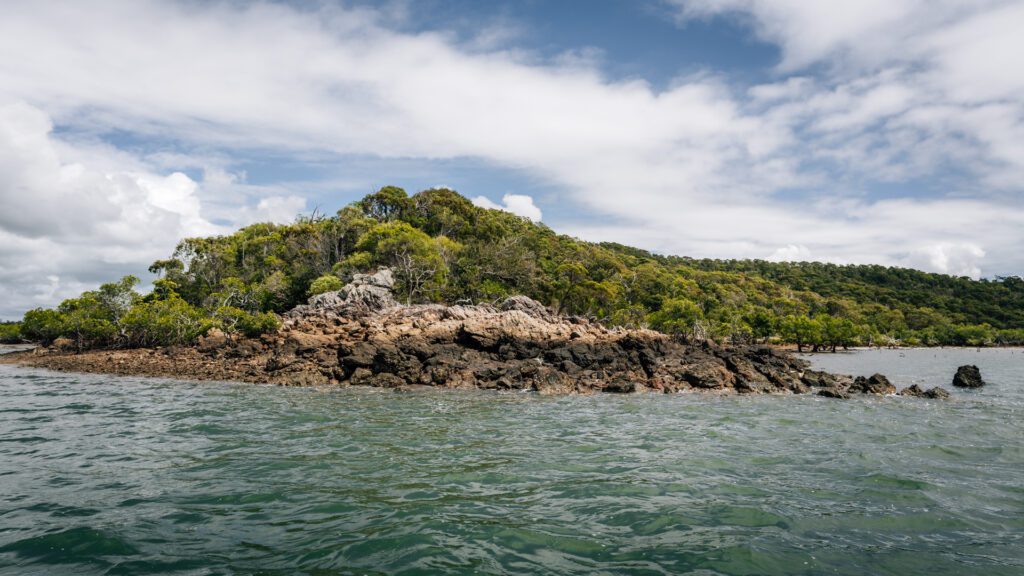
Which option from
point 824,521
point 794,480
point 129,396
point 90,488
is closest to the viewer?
point 824,521

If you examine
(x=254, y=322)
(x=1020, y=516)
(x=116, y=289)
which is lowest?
(x=1020, y=516)

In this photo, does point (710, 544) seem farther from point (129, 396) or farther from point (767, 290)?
point (767, 290)

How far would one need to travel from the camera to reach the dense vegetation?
45.1 m

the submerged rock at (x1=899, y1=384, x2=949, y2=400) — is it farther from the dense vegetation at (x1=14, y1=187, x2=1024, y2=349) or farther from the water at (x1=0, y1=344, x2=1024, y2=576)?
the dense vegetation at (x1=14, y1=187, x2=1024, y2=349)

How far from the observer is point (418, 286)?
56.4 metres

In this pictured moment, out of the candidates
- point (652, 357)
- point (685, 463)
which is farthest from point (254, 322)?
point (685, 463)

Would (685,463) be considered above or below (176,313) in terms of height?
below

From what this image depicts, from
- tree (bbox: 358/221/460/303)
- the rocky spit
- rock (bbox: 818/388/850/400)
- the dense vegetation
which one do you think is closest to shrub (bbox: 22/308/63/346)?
the dense vegetation

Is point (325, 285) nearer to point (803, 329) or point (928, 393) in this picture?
point (928, 393)

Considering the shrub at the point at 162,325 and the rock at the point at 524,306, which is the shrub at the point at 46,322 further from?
the rock at the point at 524,306

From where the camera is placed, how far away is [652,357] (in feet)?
113

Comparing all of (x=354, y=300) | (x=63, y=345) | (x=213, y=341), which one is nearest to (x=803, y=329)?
(x=354, y=300)

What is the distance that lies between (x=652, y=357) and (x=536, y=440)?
68.4 ft

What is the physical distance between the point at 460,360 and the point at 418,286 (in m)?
24.7
